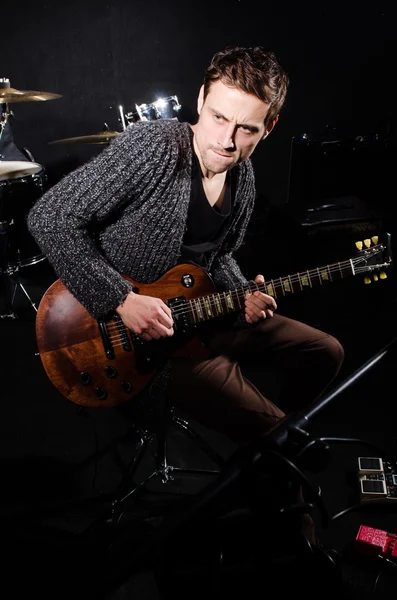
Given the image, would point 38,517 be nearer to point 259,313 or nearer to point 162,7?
point 259,313

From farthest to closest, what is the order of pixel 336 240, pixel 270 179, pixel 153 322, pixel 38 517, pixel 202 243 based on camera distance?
pixel 270 179 → pixel 336 240 → pixel 38 517 → pixel 202 243 → pixel 153 322

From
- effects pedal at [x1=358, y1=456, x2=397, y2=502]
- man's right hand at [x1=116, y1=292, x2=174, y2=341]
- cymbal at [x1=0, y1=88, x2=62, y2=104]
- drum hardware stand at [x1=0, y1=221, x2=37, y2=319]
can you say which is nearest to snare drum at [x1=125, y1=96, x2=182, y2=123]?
cymbal at [x1=0, y1=88, x2=62, y2=104]

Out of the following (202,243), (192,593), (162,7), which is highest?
(162,7)

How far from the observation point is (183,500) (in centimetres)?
248

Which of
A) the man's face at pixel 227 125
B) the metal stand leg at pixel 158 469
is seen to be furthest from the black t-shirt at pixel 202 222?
the metal stand leg at pixel 158 469

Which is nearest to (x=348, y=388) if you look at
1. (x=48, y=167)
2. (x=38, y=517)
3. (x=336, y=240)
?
(x=38, y=517)

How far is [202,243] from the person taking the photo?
2320 mm

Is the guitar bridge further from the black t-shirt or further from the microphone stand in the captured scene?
the microphone stand

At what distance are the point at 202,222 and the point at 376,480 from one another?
144cm

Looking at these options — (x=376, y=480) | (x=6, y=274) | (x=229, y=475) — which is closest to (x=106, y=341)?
(x=229, y=475)

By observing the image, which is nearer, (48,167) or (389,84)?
(389,84)

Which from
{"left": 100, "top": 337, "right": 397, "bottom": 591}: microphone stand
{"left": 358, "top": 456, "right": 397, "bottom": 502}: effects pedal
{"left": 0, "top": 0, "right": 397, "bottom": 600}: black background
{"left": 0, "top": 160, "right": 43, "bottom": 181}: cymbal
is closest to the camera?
{"left": 100, "top": 337, "right": 397, "bottom": 591}: microphone stand

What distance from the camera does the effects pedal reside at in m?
2.43

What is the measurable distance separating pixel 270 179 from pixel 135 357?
3.73m
